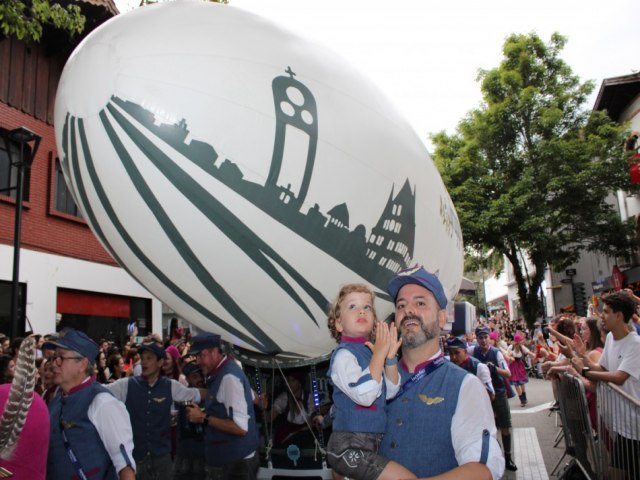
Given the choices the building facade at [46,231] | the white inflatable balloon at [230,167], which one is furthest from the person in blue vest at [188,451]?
the building facade at [46,231]

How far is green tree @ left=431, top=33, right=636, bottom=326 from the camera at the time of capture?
2220 cm

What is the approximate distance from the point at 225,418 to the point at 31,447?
6.49 feet

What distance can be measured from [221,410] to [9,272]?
28.1 ft

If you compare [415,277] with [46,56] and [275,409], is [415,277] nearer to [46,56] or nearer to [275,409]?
[275,409]

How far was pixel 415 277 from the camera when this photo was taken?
2268 millimetres

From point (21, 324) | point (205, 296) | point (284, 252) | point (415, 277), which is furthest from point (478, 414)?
point (21, 324)

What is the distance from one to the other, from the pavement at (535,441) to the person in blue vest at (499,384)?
0.28 meters

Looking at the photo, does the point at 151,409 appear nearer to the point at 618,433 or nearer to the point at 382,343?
the point at 382,343

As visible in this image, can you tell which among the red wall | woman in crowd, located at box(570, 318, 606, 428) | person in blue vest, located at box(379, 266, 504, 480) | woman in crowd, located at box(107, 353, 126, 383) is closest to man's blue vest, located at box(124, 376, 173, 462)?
person in blue vest, located at box(379, 266, 504, 480)

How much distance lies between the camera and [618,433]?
418 centimetres

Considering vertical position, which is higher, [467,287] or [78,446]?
[467,287]

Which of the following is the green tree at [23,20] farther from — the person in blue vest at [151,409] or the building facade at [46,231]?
the building facade at [46,231]

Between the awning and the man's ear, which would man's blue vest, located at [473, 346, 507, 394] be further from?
the man's ear

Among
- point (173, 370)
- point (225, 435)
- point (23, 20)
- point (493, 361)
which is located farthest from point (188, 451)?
point (23, 20)
